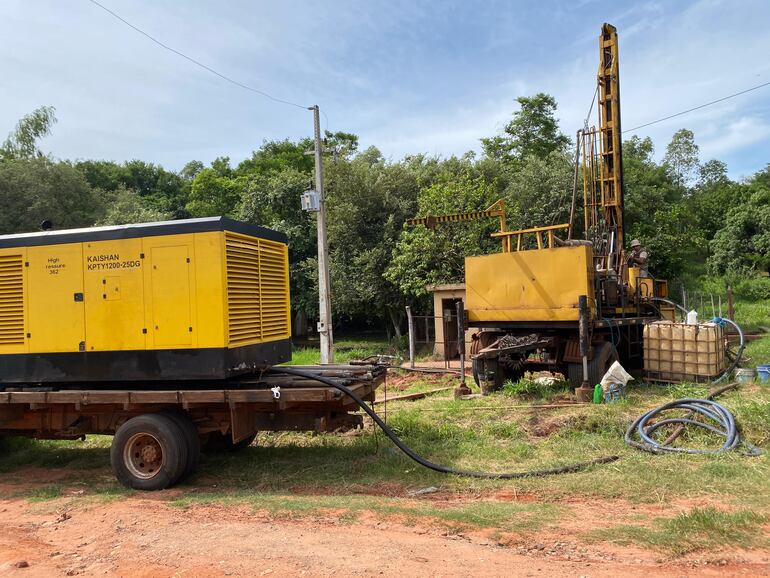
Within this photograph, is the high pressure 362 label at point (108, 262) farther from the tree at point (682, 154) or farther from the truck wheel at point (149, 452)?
the tree at point (682, 154)

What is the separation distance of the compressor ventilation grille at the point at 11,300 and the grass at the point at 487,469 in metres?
1.83

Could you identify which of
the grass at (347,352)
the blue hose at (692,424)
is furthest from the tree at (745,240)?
the blue hose at (692,424)

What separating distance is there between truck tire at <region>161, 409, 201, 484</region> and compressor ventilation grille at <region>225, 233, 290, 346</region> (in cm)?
107

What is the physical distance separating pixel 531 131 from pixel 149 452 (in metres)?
32.9

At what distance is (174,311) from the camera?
685cm

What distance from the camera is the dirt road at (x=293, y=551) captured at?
4047 mm

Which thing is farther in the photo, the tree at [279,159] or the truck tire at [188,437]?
the tree at [279,159]

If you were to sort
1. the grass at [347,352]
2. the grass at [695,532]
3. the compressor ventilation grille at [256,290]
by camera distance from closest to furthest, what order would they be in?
the grass at [695,532], the compressor ventilation grille at [256,290], the grass at [347,352]

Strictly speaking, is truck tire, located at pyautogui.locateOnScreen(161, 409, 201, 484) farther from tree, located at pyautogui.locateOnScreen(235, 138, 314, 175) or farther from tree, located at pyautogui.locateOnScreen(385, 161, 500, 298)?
tree, located at pyautogui.locateOnScreen(235, 138, 314, 175)

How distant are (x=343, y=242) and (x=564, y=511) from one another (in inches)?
811

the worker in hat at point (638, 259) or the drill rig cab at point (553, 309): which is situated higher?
the worker in hat at point (638, 259)

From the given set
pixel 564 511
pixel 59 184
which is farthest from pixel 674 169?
pixel 564 511

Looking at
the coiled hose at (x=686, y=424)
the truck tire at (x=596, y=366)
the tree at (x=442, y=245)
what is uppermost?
the tree at (x=442, y=245)

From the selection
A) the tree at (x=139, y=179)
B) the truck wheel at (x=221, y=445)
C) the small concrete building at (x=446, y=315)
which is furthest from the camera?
the tree at (x=139, y=179)
